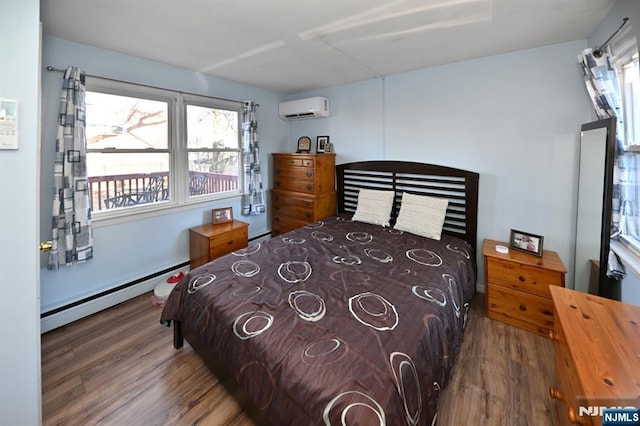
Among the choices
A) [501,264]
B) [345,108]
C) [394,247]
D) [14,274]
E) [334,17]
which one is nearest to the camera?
[14,274]

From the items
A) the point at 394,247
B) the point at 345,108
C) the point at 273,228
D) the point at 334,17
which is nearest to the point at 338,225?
the point at 394,247

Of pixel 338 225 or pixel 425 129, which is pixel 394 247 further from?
pixel 425 129

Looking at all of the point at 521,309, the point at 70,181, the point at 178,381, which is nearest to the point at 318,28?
the point at 70,181

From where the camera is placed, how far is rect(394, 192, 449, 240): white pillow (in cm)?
282

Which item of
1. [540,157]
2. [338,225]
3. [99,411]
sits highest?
[540,157]

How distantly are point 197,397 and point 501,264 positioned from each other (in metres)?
2.49

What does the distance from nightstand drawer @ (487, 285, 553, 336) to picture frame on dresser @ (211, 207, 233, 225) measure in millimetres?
2946

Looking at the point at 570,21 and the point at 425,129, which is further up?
the point at 570,21

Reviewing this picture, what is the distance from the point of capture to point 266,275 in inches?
78.1

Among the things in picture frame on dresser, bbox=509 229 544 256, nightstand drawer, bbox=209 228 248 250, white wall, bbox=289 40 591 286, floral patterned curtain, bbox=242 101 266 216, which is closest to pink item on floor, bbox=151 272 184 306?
nightstand drawer, bbox=209 228 248 250

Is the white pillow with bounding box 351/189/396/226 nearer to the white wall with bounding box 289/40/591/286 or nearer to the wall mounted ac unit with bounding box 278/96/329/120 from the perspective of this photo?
the white wall with bounding box 289/40/591/286

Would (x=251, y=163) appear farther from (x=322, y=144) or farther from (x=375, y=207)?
(x=375, y=207)

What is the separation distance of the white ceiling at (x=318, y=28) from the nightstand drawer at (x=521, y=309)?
205 cm

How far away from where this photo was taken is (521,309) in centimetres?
230
